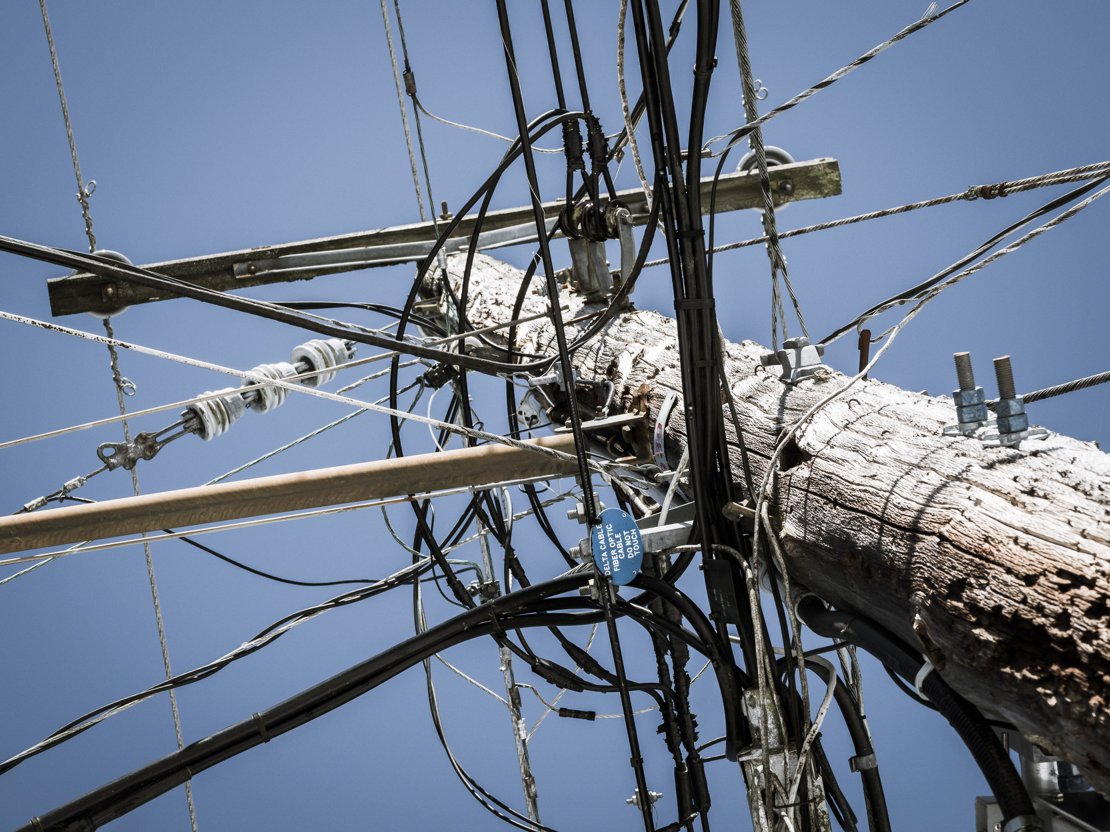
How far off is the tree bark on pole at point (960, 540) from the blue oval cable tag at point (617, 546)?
0.76 ft

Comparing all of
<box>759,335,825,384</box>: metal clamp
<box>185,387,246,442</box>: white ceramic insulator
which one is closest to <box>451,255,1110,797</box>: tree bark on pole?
<box>759,335,825,384</box>: metal clamp

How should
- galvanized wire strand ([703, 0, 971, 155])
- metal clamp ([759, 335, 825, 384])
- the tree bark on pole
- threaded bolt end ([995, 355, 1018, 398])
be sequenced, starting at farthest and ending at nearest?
metal clamp ([759, 335, 825, 384]), galvanized wire strand ([703, 0, 971, 155]), threaded bolt end ([995, 355, 1018, 398]), the tree bark on pole

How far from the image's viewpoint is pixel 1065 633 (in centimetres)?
115

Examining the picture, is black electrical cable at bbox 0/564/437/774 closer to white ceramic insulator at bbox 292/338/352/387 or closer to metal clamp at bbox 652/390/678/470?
white ceramic insulator at bbox 292/338/352/387

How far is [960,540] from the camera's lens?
1.33m

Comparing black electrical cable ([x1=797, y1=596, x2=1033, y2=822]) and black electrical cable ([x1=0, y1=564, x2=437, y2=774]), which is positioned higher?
black electrical cable ([x1=797, y1=596, x2=1033, y2=822])

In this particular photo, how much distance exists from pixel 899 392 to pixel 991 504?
610 millimetres

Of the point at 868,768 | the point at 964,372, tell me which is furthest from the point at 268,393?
the point at 964,372

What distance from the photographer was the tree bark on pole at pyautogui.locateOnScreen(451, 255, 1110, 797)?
3.80ft

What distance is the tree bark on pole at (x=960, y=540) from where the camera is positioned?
1.16m

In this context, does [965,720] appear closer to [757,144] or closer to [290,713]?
[757,144]

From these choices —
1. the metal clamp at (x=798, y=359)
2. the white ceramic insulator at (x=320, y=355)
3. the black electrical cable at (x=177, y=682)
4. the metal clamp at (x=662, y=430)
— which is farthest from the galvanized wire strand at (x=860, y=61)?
the white ceramic insulator at (x=320, y=355)

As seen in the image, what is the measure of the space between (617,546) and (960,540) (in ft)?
2.57

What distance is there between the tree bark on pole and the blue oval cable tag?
0.23 meters
